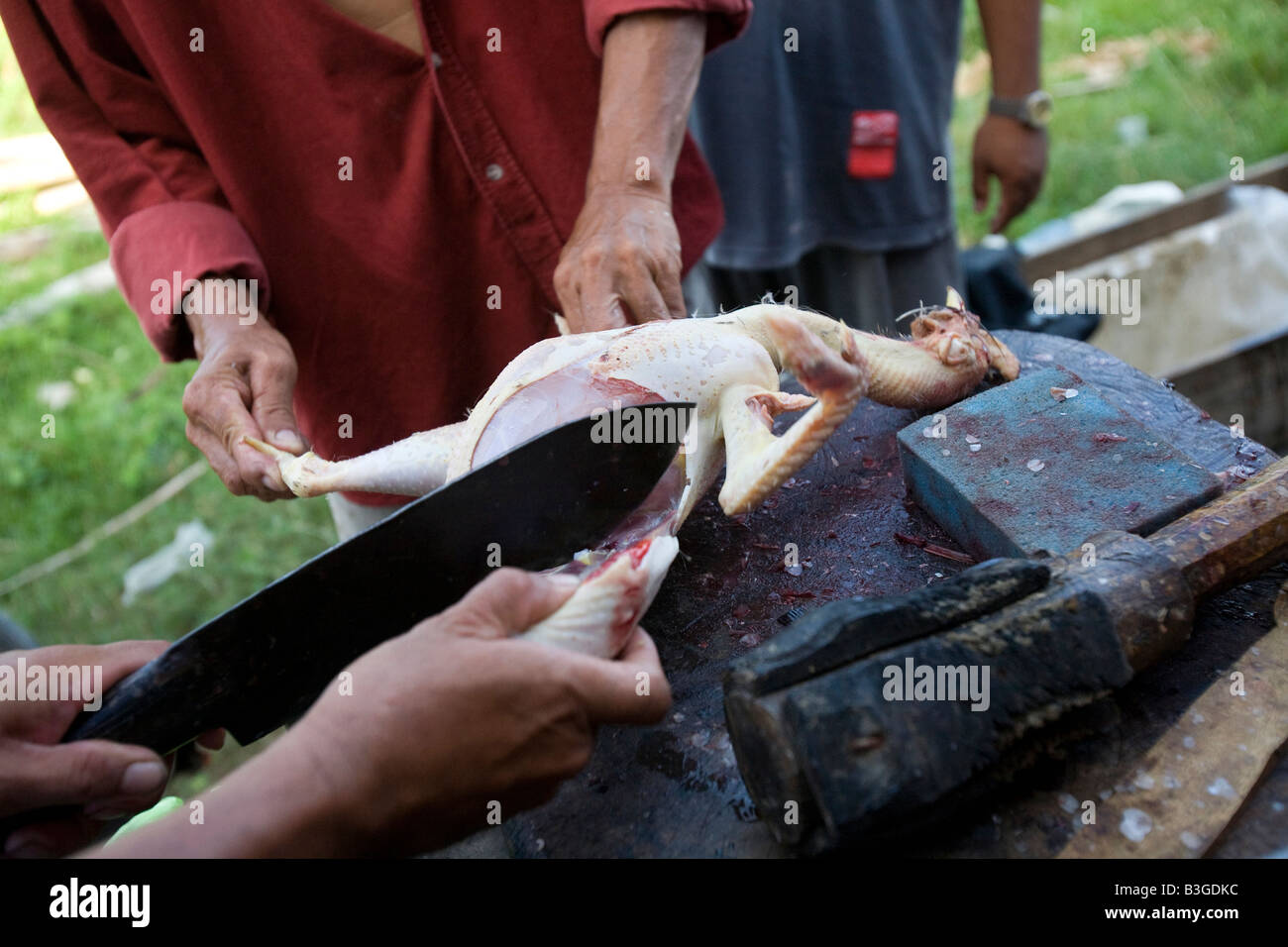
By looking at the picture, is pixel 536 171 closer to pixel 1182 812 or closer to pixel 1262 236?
pixel 1182 812

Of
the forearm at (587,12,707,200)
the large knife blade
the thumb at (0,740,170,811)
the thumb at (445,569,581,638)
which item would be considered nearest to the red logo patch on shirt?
the forearm at (587,12,707,200)

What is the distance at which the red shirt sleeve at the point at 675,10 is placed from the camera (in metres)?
2.30

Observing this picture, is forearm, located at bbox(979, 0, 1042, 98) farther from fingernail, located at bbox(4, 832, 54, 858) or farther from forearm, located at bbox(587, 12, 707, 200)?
fingernail, located at bbox(4, 832, 54, 858)

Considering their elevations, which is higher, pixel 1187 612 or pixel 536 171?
pixel 536 171

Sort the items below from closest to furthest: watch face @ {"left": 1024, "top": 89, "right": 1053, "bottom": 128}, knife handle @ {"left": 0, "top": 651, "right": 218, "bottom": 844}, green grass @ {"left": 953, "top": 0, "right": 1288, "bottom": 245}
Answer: knife handle @ {"left": 0, "top": 651, "right": 218, "bottom": 844}, watch face @ {"left": 1024, "top": 89, "right": 1053, "bottom": 128}, green grass @ {"left": 953, "top": 0, "right": 1288, "bottom": 245}

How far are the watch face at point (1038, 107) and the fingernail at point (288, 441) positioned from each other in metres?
3.13

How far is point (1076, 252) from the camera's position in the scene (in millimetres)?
4527

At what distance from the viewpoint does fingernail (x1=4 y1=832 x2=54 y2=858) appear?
1.49m

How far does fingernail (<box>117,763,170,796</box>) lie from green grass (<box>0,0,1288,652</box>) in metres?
2.90

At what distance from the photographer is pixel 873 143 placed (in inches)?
136

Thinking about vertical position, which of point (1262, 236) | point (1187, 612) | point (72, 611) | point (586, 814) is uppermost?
point (1262, 236)

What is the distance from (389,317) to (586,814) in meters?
1.64

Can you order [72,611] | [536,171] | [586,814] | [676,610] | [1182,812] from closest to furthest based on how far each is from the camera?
1. [1182,812]
2. [586,814]
3. [676,610]
4. [536,171]
5. [72,611]
